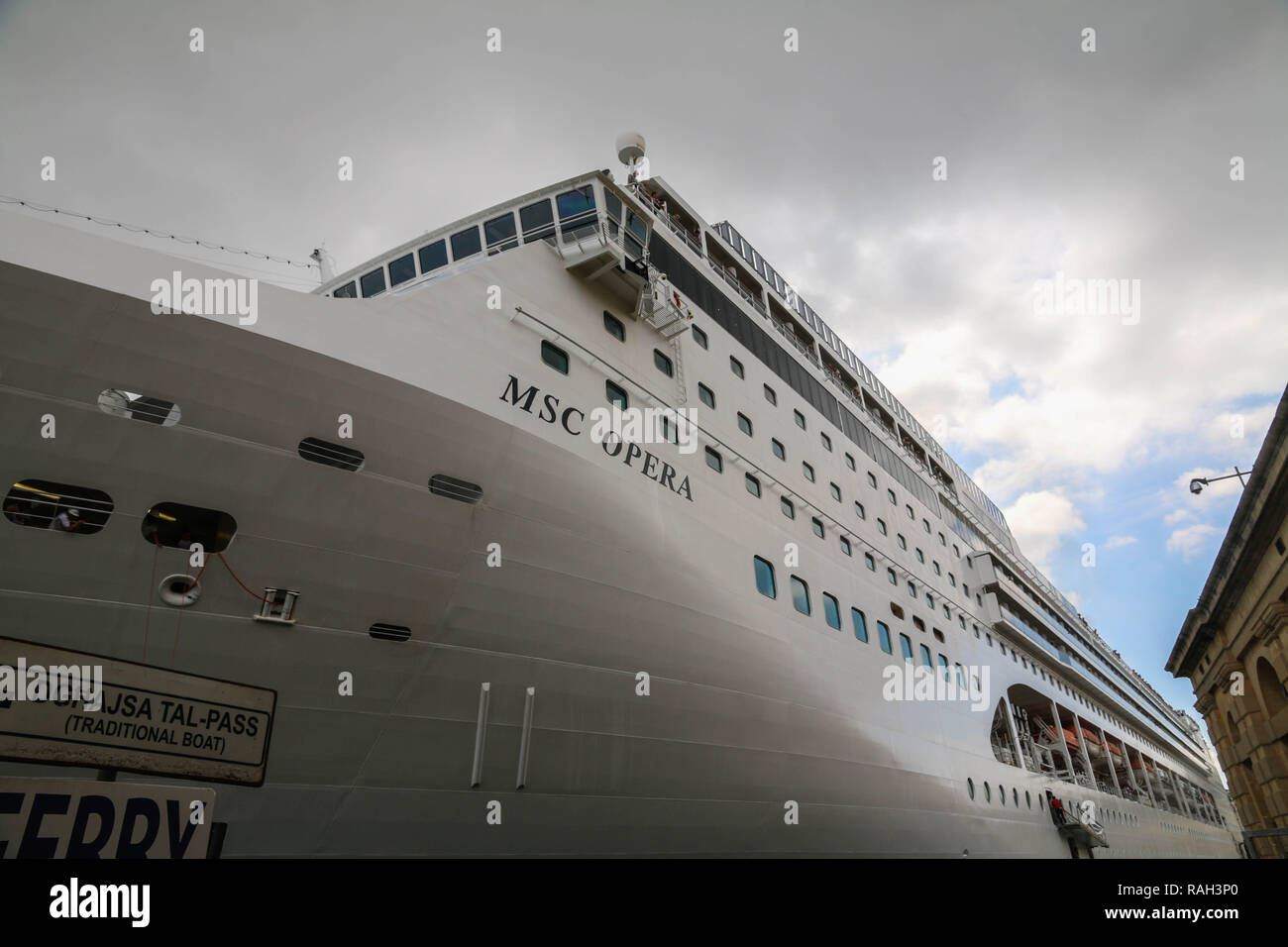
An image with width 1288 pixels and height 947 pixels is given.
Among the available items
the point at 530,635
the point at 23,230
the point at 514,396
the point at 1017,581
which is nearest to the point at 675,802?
the point at 530,635

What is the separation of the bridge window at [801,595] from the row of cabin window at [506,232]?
23.0ft

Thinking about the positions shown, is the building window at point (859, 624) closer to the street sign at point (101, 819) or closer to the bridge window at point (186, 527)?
the bridge window at point (186, 527)

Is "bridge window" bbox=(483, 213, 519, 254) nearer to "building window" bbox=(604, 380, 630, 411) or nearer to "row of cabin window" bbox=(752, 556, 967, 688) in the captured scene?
"building window" bbox=(604, 380, 630, 411)

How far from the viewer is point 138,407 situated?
5805 millimetres

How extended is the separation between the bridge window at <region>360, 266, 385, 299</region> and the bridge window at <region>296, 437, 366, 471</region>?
6174 mm

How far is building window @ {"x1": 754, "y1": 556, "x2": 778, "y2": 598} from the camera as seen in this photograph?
1123 cm

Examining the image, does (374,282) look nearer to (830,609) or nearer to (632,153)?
(632,153)

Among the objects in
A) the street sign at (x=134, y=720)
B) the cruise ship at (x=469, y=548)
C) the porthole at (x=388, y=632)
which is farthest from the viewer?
the porthole at (x=388, y=632)

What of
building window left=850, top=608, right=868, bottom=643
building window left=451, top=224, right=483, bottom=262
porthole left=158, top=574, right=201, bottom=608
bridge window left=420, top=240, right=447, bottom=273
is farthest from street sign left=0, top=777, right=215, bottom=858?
building window left=850, top=608, right=868, bottom=643

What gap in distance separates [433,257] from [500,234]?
125 centimetres

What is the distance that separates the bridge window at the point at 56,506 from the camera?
5.39 meters

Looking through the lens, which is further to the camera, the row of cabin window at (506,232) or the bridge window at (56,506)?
the row of cabin window at (506,232)

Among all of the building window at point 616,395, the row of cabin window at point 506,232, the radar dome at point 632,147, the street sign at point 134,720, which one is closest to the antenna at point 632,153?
the radar dome at point 632,147
